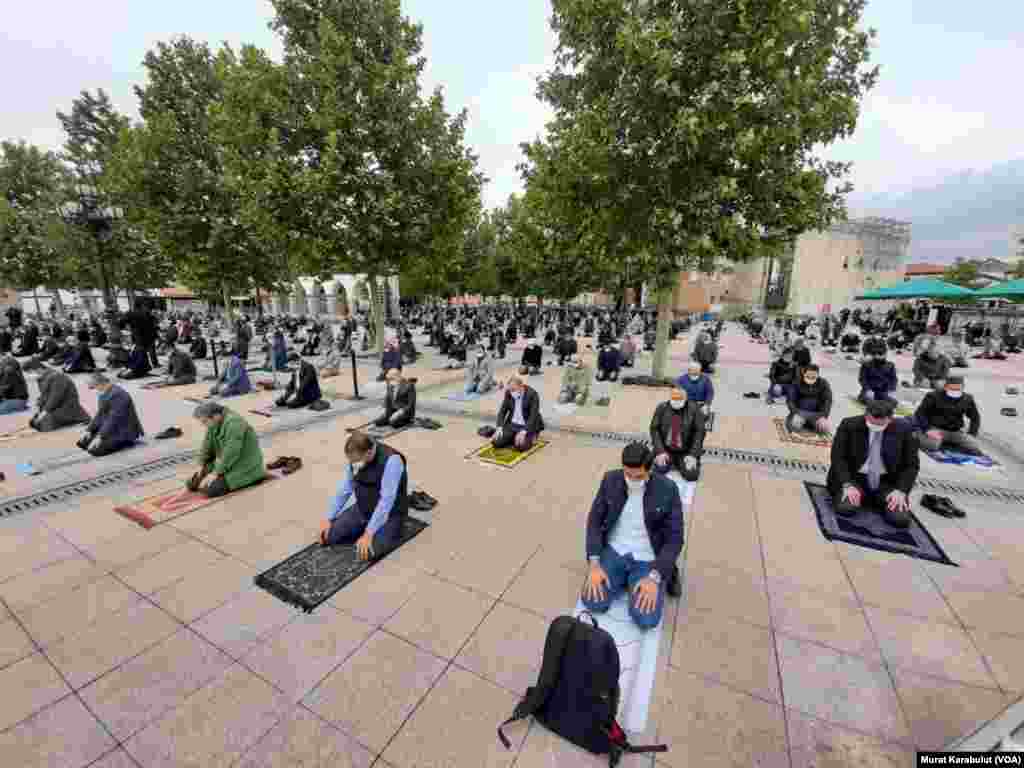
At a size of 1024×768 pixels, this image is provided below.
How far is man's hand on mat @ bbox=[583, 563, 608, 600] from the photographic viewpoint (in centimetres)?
332

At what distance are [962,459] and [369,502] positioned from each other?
9295mm

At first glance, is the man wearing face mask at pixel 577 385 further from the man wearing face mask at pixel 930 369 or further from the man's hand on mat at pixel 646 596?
the man wearing face mask at pixel 930 369

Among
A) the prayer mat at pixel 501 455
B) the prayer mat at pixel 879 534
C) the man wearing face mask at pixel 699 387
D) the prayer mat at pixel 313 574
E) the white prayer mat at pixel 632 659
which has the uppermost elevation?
the man wearing face mask at pixel 699 387

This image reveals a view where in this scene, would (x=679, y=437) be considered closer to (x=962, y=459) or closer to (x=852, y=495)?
(x=852, y=495)

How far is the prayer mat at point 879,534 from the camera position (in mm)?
4301

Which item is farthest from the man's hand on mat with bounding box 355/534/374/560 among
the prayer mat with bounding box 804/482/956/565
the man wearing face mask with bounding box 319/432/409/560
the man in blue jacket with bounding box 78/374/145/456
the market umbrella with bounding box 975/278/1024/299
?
the market umbrella with bounding box 975/278/1024/299

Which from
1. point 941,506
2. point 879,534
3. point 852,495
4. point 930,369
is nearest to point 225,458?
point 852,495

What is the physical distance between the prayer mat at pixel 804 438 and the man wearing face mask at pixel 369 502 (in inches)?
288

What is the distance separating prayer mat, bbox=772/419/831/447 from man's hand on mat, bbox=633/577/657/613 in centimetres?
617

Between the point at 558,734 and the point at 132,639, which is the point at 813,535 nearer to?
the point at 558,734

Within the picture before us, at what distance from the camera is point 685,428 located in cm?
597

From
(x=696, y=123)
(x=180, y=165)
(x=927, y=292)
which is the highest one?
(x=180, y=165)

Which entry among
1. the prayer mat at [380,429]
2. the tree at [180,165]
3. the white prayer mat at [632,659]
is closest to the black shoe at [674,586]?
the white prayer mat at [632,659]

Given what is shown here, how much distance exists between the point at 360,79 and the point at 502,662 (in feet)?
57.1
